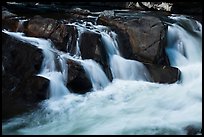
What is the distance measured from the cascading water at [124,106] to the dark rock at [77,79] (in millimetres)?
174

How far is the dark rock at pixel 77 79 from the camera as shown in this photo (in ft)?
23.7

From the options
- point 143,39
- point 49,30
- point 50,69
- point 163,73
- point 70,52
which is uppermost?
point 49,30

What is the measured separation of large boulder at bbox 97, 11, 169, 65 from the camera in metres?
8.34

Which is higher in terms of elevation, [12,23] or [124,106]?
[12,23]

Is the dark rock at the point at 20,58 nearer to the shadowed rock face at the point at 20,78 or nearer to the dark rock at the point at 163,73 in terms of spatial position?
the shadowed rock face at the point at 20,78

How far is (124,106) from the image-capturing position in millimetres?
6734

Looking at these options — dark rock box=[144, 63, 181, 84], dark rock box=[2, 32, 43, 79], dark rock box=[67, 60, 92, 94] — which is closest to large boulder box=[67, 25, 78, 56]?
dark rock box=[67, 60, 92, 94]

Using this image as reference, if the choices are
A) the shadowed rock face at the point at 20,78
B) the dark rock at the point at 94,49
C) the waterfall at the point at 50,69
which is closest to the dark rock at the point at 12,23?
the waterfall at the point at 50,69

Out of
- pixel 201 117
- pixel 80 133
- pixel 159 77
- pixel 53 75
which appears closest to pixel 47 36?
pixel 53 75

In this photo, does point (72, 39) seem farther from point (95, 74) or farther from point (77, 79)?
point (77, 79)

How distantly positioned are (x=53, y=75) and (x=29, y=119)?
146 centimetres

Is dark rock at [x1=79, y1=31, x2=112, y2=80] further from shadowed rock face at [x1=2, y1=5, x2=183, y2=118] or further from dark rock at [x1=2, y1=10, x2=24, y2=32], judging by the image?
dark rock at [x1=2, y1=10, x2=24, y2=32]

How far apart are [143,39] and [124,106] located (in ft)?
7.43

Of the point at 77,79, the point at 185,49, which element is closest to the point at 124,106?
the point at 77,79
